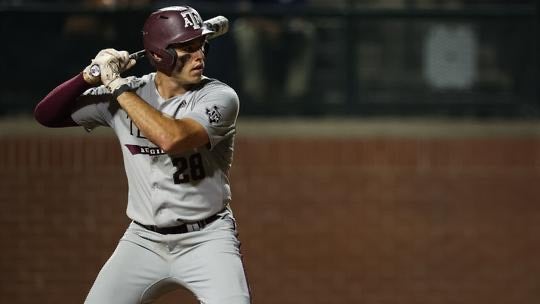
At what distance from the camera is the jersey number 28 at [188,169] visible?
539 cm

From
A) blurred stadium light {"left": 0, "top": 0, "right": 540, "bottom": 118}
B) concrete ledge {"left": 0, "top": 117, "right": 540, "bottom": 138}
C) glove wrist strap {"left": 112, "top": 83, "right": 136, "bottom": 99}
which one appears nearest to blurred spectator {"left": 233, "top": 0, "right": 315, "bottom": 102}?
blurred stadium light {"left": 0, "top": 0, "right": 540, "bottom": 118}

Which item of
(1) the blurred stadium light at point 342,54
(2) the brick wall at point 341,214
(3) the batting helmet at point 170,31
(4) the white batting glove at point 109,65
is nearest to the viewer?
(4) the white batting glove at point 109,65

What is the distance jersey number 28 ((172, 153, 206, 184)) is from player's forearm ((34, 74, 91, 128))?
1.91 feet

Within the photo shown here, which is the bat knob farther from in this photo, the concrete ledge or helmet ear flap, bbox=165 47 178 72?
the concrete ledge

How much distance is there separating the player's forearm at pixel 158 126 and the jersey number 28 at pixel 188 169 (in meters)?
0.22

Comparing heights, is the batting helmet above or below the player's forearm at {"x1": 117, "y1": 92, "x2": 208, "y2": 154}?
above

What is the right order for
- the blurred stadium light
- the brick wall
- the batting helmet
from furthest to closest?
1. the blurred stadium light
2. the brick wall
3. the batting helmet

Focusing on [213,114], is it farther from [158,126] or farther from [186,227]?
[186,227]

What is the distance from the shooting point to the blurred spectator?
309 inches

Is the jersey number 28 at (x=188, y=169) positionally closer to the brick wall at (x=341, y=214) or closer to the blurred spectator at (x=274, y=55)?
the brick wall at (x=341, y=214)

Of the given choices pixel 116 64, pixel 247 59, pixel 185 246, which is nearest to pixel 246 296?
pixel 185 246


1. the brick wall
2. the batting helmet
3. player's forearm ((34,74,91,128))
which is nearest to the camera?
the batting helmet

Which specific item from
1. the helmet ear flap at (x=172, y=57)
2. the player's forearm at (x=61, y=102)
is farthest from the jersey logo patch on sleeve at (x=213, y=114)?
the player's forearm at (x=61, y=102)

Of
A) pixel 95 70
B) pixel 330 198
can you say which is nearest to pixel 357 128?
pixel 330 198
